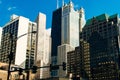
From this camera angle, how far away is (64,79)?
124 m

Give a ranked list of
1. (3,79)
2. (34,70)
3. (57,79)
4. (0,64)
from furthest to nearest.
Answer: (0,64) < (57,79) < (3,79) < (34,70)

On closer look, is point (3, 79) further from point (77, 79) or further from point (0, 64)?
point (77, 79)

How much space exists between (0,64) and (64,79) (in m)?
34.7

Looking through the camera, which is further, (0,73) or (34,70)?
(0,73)

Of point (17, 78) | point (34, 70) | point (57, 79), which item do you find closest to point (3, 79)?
point (17, 78)

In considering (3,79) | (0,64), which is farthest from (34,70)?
(0,64)

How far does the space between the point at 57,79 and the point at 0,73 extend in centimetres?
2554

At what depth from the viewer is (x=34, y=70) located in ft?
111

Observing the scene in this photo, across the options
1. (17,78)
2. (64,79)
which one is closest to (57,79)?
(64,79)

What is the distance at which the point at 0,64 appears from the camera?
134 meters

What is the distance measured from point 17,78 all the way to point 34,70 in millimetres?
90291

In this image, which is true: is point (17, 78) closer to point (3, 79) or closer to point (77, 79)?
point (3, 79)

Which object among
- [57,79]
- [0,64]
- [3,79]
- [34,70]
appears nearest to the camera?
[34,70]

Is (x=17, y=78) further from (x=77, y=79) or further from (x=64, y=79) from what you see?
(x=77, y=79)
